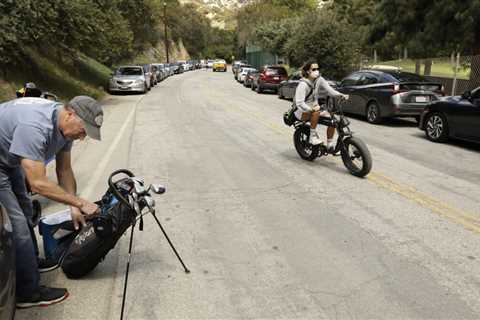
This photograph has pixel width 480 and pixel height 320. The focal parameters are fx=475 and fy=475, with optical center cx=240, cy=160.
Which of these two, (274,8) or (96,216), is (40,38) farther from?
(274,8)

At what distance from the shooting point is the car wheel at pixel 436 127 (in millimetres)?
10500

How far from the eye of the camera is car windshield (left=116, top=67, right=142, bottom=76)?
86.5 ft

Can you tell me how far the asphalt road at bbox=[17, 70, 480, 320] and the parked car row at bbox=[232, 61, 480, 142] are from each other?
82 cm

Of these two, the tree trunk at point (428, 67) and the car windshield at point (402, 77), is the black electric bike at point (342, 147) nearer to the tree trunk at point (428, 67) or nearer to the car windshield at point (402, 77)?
the car windshield at point (402, 77)

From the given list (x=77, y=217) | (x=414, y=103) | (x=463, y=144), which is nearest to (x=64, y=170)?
(x=77, y=217)

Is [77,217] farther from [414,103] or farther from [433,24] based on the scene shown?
[433,24]

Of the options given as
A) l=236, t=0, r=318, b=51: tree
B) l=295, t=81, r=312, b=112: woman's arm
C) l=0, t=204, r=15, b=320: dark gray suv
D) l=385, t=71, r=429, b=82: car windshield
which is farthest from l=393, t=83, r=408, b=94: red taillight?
l=236, t=0, r=318, b=51: tree

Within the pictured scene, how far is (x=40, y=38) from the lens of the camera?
17281 millimetres

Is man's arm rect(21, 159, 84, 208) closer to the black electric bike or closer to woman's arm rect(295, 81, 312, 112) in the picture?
the black electric bike

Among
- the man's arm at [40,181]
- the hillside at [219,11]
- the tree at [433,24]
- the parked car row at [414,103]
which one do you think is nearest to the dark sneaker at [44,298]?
the man's arm at [40,181]

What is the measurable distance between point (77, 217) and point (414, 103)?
36.4ft

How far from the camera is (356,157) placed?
7.56m

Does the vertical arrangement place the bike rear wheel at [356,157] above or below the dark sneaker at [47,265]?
above

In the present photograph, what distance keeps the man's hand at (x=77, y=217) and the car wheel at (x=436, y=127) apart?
8.87 m
